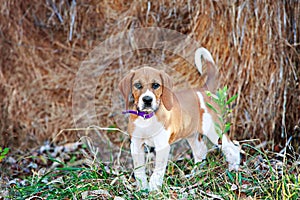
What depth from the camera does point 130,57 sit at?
5.00 meters

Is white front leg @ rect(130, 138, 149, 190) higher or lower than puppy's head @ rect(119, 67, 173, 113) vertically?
lower

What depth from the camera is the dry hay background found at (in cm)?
427

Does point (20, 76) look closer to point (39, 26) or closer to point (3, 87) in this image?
point (3, 87)

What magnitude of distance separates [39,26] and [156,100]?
273cm

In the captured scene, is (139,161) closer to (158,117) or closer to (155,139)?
(155,139)

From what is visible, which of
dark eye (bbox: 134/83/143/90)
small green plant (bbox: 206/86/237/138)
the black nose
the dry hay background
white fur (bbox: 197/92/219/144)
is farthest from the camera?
the dry hay background

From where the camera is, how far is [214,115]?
3621 mm

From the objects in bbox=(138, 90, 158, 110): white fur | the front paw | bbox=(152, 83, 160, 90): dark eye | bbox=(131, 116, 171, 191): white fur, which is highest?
bbox=(152, 83, 160, 90): dark eye

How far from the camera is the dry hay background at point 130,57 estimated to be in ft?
14.0

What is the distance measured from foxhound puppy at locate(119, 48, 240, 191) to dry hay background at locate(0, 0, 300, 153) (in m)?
0.96

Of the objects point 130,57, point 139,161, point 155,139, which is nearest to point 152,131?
point 155,139

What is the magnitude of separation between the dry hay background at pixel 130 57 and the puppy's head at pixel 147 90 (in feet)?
4.71

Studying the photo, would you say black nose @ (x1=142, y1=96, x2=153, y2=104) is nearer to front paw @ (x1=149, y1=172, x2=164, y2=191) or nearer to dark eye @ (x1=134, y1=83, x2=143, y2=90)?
dark eye @ (x1=134, y1=83, x2=143, y2=90)

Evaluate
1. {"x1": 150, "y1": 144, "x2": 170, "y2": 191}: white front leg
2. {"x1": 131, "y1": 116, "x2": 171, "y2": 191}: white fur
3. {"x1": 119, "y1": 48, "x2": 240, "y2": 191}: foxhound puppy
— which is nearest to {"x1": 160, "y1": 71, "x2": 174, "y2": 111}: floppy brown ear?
{"x1": 119, "y1": 48, "x2": 240, "y2": 191}: foxhound puppy
